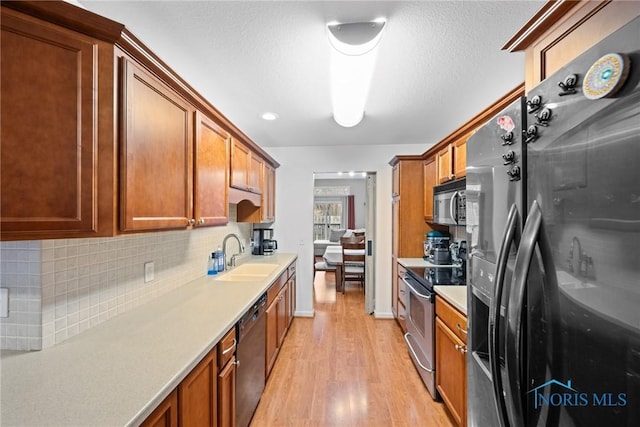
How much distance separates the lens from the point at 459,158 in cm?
243

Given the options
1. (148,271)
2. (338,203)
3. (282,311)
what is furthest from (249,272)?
(338,203)

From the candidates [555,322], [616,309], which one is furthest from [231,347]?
[616,309]

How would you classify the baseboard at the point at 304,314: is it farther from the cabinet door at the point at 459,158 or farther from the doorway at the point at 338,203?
the doorway at the point at 338,203

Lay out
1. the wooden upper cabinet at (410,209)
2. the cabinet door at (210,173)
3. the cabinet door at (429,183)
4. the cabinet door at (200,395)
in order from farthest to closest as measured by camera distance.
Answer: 1. the wooden upper cabinet at (410,209)
2. the cabinet door at (429,183)
3. the cabinet door at (210,173)
4. the cabinet door at (200,395)

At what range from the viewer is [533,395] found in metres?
0.74

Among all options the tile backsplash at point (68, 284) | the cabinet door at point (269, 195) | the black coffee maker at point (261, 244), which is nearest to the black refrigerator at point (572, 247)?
the tile backsplash at point (68, 284)

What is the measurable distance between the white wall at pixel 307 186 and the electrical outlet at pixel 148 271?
2.33 m

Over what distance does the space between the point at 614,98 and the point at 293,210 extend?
3.59 m

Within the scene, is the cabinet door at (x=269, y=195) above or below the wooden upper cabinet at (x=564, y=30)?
below

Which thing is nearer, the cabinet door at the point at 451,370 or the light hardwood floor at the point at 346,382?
the cabinet door at the point at 451,370

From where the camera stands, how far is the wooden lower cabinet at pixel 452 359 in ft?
5.38

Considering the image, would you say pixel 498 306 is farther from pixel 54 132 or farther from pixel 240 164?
pixel 240 164

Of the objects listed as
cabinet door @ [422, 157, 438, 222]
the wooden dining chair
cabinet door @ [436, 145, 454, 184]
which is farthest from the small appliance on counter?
the wooden dining chair

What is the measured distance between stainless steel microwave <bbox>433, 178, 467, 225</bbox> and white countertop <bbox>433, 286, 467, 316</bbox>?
23.0 inches
